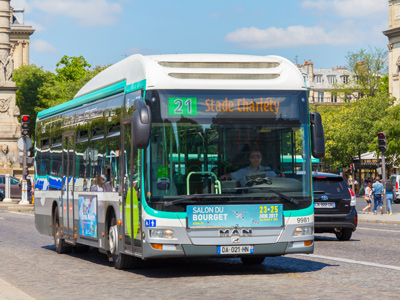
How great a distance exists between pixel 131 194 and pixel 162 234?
93cm

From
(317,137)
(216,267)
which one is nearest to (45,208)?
(216,267)

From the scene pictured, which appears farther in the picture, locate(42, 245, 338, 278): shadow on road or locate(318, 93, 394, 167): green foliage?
locate(318, 93, 394, 167): green foliage

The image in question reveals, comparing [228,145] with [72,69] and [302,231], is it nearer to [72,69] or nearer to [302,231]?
[302,231]

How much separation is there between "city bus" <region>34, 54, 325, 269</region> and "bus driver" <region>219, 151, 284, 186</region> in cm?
4

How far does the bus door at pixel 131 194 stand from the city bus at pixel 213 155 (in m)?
0.01

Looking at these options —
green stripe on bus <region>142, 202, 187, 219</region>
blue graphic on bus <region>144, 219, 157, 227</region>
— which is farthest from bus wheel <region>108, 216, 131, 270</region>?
green stripe on bus <region>142, 202, 187, 219</region>

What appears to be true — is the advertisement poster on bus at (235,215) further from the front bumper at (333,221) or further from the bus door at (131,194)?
the front bumper at (333,221)

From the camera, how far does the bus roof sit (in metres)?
12.3

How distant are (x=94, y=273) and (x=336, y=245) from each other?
7187mm

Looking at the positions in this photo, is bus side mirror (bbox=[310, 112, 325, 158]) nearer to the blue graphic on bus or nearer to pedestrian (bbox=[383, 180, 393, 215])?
the blue graphic on bus

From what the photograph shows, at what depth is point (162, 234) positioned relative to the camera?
12.1 meters

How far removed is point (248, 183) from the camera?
482 inches

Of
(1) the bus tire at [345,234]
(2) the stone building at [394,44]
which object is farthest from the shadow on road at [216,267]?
(2) the stone building at [394,44]

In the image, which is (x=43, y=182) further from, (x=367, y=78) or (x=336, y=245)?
(x=367, y=78)
